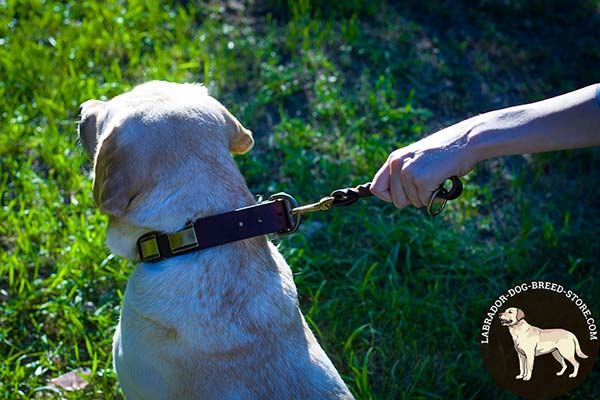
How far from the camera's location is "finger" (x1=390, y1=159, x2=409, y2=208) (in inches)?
99.0

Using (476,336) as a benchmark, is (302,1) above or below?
above

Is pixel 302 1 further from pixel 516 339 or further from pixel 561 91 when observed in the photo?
pixel 516 339

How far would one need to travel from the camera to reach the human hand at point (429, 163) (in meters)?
2.45

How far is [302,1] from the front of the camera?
549 centimetres

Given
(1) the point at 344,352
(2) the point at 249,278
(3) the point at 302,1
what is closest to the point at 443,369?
(1) the point at 344,352

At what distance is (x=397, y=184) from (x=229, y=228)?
63 centimetres

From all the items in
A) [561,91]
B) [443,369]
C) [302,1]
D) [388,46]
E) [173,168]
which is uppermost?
[302,1]

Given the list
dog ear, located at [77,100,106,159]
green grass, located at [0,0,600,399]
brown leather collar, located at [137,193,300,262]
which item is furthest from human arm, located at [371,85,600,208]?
green grass, located at [0,0,600,399]

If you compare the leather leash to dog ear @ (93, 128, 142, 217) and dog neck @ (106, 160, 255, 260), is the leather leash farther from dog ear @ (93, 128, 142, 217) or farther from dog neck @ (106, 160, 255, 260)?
dog ear @ (93, 128, 142, 217)

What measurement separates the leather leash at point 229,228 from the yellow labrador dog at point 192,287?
0.05 meters

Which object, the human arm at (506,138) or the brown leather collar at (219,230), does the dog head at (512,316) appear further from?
the brown leather collar at (219,230)

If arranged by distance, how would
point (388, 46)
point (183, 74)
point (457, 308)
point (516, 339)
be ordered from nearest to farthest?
point (516, 339) → point (457, 308) → point (183, 74) → point (388, 46)

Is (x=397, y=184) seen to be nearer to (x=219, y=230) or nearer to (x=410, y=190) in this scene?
(x=410, y=190)

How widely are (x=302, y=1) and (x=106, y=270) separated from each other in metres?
2.76
